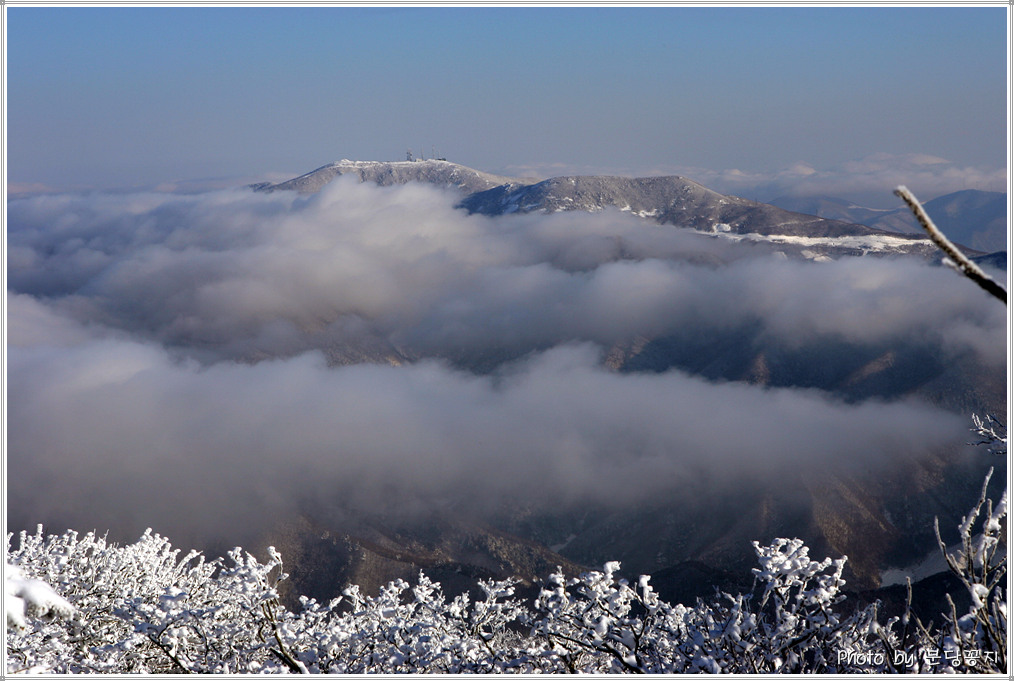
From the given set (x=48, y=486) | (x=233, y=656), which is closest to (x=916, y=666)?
(x=233, y=656)

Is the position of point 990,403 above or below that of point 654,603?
below

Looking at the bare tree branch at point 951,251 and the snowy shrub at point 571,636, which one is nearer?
the bare tree branch at point 951,251

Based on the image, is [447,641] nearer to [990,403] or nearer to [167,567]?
[167,567]

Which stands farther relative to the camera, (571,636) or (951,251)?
(571,636)

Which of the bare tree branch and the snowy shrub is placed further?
the snowy shrub

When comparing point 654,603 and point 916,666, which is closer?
point 916,666

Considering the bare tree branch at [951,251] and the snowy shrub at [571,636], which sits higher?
the bare tree branch at [951,251]

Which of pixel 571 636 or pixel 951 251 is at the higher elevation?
pixel 951 251

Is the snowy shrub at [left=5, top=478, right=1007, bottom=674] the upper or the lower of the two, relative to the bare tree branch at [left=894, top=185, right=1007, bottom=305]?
lower
